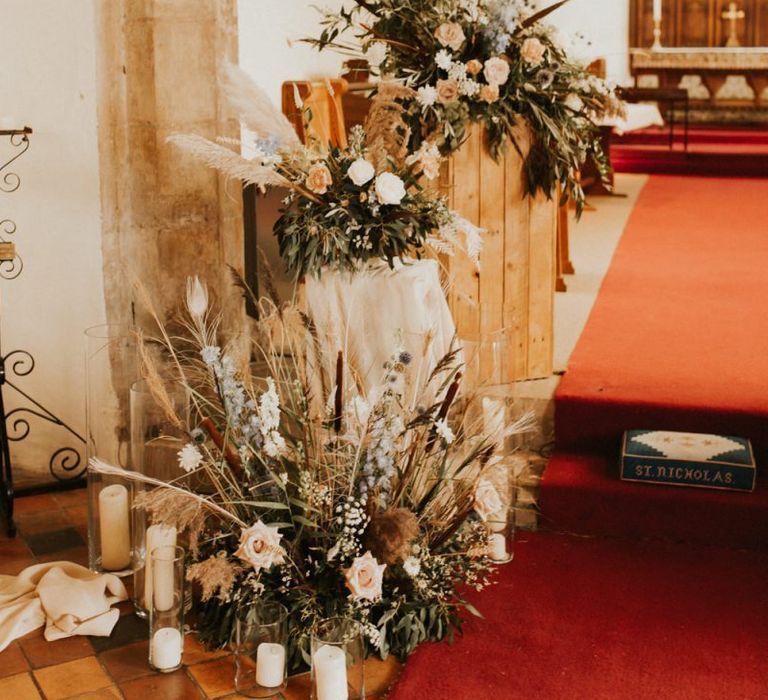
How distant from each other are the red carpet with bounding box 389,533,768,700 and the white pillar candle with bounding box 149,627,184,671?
0.64 m

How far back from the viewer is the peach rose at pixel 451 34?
436cm

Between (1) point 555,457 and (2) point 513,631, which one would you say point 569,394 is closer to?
(1) point 555,457

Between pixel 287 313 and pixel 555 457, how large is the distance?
156 centimetres

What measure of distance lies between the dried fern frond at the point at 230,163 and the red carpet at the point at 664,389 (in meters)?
1.48

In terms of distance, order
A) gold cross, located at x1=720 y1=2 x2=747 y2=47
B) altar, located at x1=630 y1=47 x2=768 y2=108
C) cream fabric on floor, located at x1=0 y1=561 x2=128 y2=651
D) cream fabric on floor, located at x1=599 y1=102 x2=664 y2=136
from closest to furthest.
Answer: cream fabric on floor, located at x1=0 y1=561 x2=128 y2=651 → cream fabric on floor, located at x1=599 y1=102 x2=664 y2=136 → altar, located at x1=630 y1=47 x2=768 y2=108 → gold cross, located at x1=720 y1=2 x2=747 y2=47

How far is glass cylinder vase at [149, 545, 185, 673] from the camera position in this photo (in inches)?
137

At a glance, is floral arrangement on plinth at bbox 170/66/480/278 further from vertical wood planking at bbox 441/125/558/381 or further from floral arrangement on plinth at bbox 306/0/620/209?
vertical wood planking at bbox 441/125/558/381

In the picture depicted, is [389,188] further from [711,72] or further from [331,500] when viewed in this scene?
[711,72]

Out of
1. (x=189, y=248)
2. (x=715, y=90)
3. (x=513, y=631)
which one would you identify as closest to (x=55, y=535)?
(x=189, y=248)

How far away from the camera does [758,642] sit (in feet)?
11.8

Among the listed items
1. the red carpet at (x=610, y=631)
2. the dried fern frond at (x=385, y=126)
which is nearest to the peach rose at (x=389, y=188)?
the dried fern frond at (x=385, y=126)

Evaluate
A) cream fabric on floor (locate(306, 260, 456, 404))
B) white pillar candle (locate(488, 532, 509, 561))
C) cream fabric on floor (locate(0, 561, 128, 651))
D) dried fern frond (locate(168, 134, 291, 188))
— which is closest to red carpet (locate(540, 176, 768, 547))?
white pillar candle (locate(488, 532, 509, 561))

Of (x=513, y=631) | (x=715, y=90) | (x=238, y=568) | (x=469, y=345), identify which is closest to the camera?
(x=238, y=568)

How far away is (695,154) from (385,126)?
6.74m
